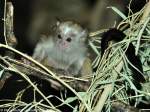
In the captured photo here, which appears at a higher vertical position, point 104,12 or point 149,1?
point 104,12

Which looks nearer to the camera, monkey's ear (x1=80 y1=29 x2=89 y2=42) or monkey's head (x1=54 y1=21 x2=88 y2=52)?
monkey's ear (x1=80 y1=29 x2=89 y2=42)

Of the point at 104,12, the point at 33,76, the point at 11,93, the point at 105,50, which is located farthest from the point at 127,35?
the point at 104,12

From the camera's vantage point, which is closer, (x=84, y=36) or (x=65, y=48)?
(x=84, y=36)

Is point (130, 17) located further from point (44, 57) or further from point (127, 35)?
point (44, 57)

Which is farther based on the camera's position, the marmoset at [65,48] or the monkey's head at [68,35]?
the monkey's head at [68,35]

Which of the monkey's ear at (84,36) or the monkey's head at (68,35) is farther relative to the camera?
the monkey's head at (68,35)
